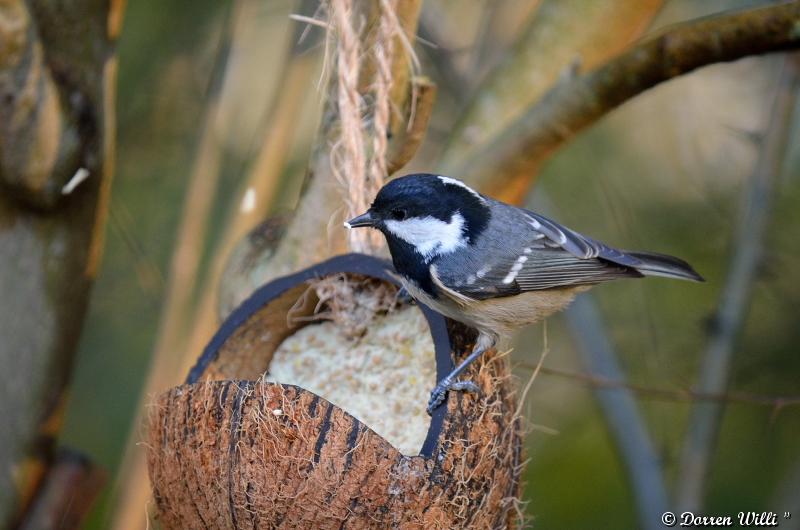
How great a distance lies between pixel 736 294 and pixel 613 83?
1.06 metres

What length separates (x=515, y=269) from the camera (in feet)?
6.11

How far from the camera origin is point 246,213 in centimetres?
251

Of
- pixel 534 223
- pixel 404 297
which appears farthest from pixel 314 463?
pixel 534 223

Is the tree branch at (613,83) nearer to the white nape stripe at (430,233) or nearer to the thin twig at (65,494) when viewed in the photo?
the white nape stripe at (430,233)

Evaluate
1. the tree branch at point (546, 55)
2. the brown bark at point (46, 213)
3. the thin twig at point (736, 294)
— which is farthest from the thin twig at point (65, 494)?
the thin twig at point (736, 294)

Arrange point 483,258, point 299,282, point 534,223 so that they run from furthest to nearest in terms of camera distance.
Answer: point 534,223
point 483,258
point 299,282

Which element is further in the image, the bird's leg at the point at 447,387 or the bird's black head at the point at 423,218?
the bird's black head at the point at 423,218

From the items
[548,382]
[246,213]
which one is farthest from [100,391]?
[548,382]

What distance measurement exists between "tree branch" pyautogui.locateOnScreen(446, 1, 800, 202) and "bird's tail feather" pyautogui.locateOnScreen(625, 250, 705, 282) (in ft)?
1.07

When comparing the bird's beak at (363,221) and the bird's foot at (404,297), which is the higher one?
the bird's beak at (363,221)

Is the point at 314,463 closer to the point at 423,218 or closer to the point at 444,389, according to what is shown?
the point at 444,389

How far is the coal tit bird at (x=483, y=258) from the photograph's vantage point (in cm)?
173

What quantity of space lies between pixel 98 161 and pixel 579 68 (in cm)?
122

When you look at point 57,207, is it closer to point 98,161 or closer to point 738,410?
point 98,161
